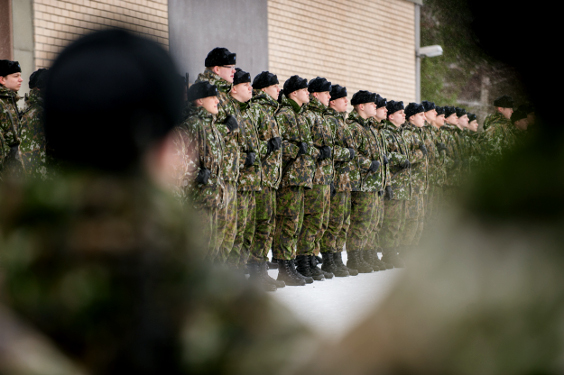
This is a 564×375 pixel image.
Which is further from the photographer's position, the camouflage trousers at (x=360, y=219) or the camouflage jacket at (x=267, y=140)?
the camouflage trousers at (x=360, y=219)

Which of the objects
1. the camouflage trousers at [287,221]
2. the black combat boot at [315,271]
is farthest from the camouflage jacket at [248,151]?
the black combat boot at [315,271]

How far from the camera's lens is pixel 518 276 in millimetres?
278

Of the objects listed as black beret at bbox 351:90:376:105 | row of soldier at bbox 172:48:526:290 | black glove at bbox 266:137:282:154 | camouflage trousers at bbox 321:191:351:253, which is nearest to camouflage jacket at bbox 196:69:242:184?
row of soldier at bbox 172:48:526:290

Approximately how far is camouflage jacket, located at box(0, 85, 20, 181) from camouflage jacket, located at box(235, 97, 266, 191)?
2150mm

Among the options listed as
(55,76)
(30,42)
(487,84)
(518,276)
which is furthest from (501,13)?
(30,42)

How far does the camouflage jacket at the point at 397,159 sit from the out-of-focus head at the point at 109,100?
691 cm

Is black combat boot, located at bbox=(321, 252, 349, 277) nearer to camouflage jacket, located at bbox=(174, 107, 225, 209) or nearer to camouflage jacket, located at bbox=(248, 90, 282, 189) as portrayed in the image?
camouflage jacket, located at bbox=(248, 90, 282, 189)

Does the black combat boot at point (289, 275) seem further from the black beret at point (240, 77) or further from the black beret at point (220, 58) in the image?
the black beret at point (220, 58)

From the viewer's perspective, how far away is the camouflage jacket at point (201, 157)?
4.68 meters

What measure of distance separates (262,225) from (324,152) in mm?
1145

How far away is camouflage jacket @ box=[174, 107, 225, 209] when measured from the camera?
15.4 feet

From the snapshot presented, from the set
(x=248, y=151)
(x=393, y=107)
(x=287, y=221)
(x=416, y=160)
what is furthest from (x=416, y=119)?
(x=248, y=151)

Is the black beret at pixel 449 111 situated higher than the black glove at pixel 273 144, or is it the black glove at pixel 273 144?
the black beret at pixel 449 111

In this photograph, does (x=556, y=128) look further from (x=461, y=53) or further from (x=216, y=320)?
(x=216, y=320)
